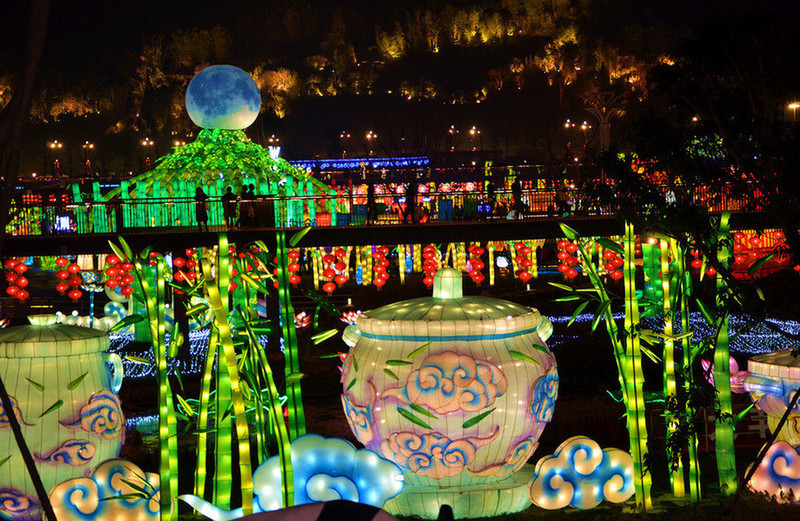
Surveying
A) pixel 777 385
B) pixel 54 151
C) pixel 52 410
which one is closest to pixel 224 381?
pixel 52 410

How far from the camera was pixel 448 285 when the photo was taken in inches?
484

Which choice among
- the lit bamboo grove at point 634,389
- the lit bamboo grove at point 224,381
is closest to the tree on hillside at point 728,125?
the lit bamboo grove at point 634,389

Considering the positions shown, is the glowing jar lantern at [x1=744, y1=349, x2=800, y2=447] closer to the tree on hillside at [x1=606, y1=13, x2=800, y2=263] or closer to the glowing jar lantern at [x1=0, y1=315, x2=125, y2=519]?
the tree on hillside at [x1=606, y1=13, x2=800, y2=263]

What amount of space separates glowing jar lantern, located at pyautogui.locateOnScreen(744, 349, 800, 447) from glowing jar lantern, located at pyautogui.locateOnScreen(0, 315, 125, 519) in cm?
779

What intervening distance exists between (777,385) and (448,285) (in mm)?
4250

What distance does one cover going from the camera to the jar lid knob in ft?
40.3

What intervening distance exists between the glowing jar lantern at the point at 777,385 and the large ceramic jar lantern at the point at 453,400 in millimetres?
2893

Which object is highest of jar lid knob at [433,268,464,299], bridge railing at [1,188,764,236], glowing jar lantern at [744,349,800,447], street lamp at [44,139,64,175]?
street lamp at [44,139,64,175]

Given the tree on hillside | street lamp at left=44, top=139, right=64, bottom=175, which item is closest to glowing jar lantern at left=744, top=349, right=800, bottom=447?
the tree on hillside

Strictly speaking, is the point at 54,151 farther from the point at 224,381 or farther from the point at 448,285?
the point at 224,381

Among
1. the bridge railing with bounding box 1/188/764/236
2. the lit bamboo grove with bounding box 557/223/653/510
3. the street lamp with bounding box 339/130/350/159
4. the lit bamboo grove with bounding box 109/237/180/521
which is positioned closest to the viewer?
the lit bamboo grove with bounding box 109/237/180/521

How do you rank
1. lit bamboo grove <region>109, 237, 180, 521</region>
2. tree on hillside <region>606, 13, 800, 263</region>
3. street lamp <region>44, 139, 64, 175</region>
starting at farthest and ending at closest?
street lamp <region>44, 139, 64, 175</region> < lit bamboo grove <region>109, 237, 180, 521</region> < tree on hillside <region>606, 13, 800, 263</region>

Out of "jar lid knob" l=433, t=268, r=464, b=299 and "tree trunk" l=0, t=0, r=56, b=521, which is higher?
"tree trunk" l=0, t=0, r=56, b=521

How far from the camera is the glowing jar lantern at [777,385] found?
12586 mm
